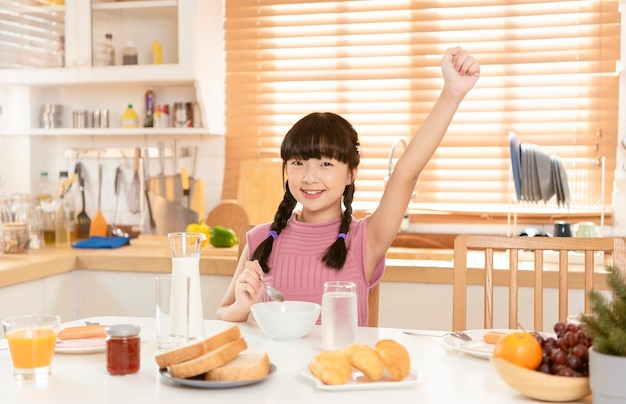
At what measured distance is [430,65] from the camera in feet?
10.4

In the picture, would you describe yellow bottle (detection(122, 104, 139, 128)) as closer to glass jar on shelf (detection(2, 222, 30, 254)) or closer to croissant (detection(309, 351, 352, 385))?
glass jar on shelf (detection(2, 222, 30, 254))

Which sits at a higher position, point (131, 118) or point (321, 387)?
point (131, 118)

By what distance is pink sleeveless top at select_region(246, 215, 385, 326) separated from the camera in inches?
77.4

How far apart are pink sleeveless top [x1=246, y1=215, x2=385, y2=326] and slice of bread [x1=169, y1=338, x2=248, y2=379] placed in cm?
73

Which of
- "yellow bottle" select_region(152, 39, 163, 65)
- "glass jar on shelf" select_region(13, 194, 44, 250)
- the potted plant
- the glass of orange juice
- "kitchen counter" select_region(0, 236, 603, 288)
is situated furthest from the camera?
"yellow bottle" select_region(152, 39, 163, 65)

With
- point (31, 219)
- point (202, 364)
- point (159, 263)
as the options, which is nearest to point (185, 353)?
point (202, 364)

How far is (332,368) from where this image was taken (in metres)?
1.21

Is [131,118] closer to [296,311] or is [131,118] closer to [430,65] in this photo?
[430,65]

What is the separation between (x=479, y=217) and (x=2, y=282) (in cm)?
170

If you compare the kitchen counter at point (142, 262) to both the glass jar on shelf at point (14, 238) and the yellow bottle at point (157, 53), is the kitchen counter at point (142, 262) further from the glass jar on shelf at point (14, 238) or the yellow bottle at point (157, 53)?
the yellow bottle at point (157, 53)

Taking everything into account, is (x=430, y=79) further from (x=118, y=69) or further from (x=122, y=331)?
(x=122, y=331)

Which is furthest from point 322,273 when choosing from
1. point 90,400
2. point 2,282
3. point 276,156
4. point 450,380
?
point 276,156

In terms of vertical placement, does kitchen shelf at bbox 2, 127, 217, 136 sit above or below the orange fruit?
above

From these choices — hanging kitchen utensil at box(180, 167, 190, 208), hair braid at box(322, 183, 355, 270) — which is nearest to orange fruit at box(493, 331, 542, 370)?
hair braid at box(322, 183, 355, 270)
